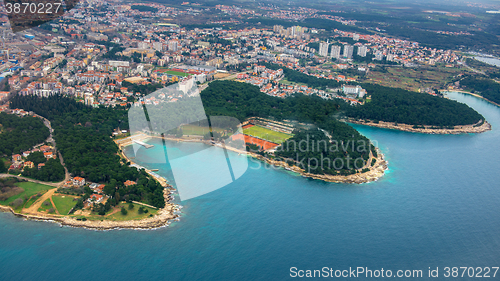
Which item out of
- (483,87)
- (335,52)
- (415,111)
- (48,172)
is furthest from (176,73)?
(483,87)

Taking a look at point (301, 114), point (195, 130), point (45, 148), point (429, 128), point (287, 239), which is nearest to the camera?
point (287, 239)

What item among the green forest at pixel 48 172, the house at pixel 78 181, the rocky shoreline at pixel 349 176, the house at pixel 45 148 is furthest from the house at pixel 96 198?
the rocky shoreline at pixel 349 176

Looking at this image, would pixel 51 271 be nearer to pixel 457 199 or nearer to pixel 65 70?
pixel 457 199

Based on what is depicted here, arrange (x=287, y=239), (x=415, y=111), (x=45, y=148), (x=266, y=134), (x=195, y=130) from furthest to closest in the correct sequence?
(x=415, y=111), (x=266, y=134), (x=195, y=130), (x=45, y=148), (x=287, y=239)

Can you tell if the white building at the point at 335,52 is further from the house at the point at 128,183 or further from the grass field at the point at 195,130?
the house at the point at 128,183

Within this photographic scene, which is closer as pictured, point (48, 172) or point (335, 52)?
point (48, 172)

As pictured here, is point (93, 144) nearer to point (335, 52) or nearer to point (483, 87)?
point (483, 87)
